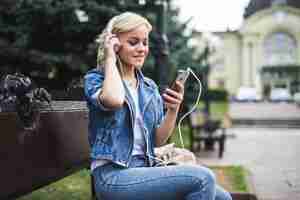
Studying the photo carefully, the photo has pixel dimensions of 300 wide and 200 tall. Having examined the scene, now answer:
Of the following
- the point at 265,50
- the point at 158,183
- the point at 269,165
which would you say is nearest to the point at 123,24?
the point at 158,183

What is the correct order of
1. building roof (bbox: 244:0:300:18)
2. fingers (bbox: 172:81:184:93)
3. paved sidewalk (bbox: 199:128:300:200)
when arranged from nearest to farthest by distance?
1. fingers (bbox: 172:81:184:93)
2. paved sidewalk (bbox: 199:128:300:200)
3. building roof (bbox: 244:0:300:18)

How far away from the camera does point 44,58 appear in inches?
351

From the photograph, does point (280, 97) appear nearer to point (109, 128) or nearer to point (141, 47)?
point (141, 47)

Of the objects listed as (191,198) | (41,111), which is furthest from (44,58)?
(191,198)

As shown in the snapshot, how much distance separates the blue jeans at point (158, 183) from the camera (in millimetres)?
2057

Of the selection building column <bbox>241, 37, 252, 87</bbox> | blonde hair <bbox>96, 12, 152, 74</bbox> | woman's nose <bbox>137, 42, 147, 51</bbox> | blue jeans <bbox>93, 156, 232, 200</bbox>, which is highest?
blonde hair <bbox>96, 12, 152, 74</bbox>

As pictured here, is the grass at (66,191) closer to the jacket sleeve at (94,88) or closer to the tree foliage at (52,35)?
the jacket sleeve at (94,88)

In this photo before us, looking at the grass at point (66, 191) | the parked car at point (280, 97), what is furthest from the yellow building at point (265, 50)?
the grass at point (66, 191)

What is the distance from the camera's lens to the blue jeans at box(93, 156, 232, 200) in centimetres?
206

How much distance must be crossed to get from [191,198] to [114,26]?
0.82 m

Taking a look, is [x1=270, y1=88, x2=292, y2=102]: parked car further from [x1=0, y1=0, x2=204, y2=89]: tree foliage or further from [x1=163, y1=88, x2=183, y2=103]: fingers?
[x1=163, y1=88, x2=183, y2=103]: fingers

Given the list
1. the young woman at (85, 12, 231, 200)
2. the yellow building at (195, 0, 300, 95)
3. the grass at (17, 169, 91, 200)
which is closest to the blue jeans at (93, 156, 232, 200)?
the young woman at (85, 12, 231, 200)

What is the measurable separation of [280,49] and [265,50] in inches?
65.4

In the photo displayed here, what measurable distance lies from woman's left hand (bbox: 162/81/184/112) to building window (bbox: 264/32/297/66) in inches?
2172
